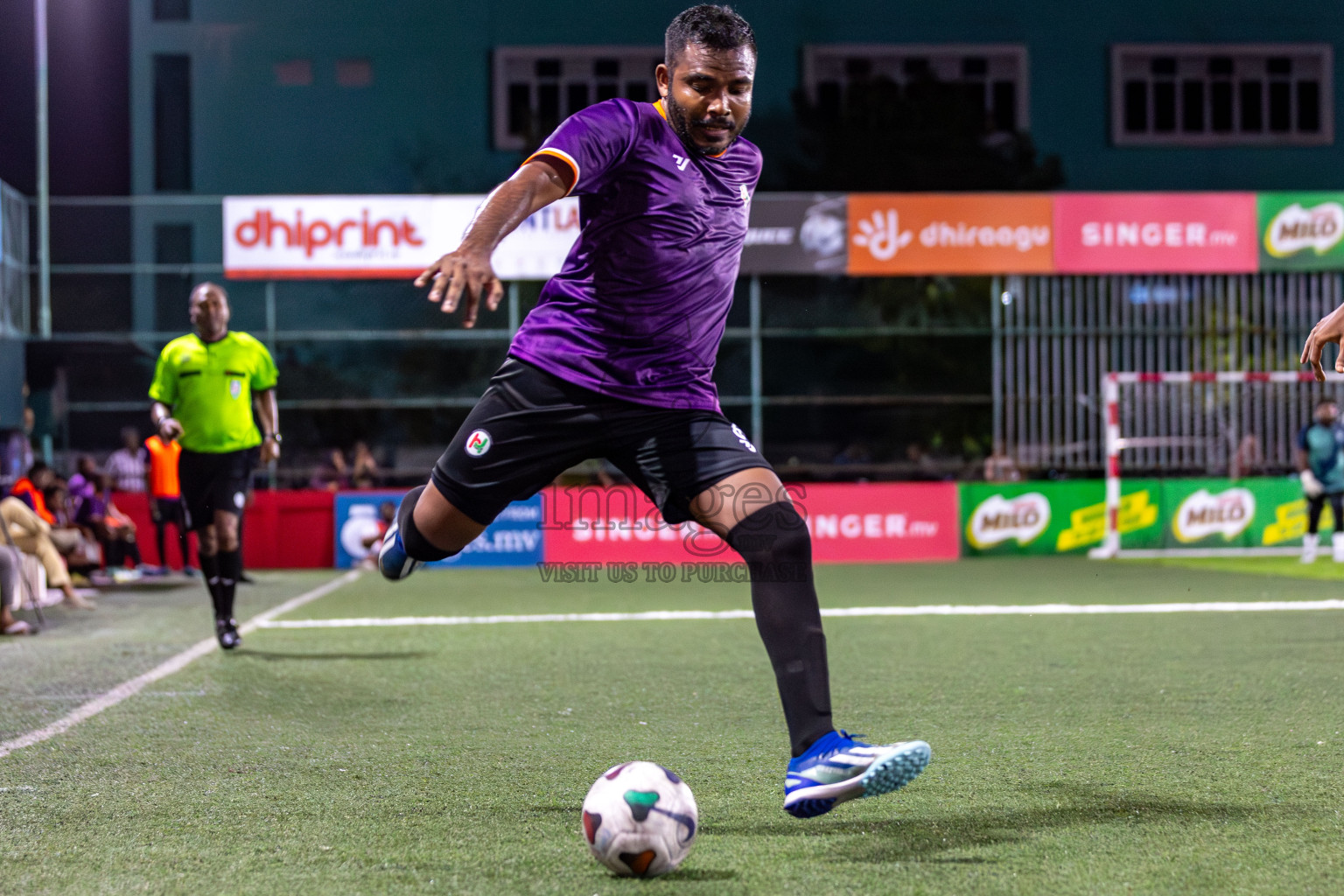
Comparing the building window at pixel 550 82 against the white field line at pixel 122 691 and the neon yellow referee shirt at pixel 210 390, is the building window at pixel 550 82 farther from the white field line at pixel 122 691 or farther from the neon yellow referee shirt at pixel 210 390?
the neon yellow referee shirt at pixel 210 390

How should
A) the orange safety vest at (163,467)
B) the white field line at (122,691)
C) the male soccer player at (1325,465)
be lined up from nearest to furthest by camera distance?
the white field line at (122,691) → the male soccer player at (1325,465) → the orange safety vest at (163,467)

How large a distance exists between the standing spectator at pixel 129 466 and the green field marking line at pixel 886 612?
24.4ft

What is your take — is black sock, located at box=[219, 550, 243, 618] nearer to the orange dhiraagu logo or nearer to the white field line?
the white field line

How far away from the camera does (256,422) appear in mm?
8234

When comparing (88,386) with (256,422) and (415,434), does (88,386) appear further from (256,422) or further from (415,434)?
(256,422)

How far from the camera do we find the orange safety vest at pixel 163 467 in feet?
47.1

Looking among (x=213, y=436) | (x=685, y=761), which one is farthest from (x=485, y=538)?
(x=685, y=761)

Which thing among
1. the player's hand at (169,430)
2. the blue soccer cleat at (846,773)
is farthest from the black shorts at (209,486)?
the blue soccer cleat at (846,773)

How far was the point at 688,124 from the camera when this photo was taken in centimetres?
361

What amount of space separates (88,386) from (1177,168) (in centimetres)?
1938

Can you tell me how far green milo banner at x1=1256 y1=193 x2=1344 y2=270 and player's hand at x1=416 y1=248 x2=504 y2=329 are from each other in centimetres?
1619

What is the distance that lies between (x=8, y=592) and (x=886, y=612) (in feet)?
19.0

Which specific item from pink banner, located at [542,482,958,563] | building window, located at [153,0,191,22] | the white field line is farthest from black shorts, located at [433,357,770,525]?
building window, located at [153,0,191,22]

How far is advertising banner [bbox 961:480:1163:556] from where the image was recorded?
16578mm
